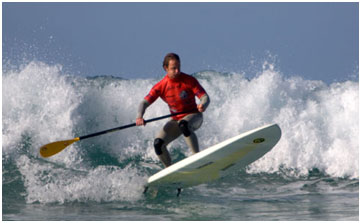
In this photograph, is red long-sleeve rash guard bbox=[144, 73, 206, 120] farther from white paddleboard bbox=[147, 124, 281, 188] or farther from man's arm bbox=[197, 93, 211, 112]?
white paddleboard bbox=[147, 124, 281, 188]

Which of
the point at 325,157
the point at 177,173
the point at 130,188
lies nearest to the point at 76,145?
the point at 130,188

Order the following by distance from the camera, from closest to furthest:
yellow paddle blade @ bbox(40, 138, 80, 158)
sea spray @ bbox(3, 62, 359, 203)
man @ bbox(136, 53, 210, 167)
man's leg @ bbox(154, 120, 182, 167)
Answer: man @ bbox(136, 53, 210, 167), man's leg @ bbox(154, 120, 182, 167), yellow paddle blade @ bbox(40, 138, 80, 158), sea spray @ bbox(3, 62, 359, 203)

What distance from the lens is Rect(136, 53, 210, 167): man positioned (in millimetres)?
5449

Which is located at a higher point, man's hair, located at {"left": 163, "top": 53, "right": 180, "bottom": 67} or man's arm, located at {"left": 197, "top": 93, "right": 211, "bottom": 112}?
man's hair, located at {"left": 163, "top": 53, "right": 180, "bottom": 67}

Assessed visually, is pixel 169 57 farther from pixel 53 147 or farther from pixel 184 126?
pixel 53 147

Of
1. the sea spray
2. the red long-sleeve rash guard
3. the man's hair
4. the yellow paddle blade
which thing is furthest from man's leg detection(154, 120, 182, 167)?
the sea spray

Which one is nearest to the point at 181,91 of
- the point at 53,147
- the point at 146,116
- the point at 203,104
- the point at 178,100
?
the point at 178,100

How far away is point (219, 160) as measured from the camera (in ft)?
18.4

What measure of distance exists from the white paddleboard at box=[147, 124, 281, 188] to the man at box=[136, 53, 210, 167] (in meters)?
0.22

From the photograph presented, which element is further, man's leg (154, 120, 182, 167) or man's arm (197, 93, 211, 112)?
man's leg (154, 120, 182, 167)

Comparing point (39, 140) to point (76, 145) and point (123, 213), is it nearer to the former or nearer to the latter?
point (76, 145)

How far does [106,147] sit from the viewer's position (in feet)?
31.6

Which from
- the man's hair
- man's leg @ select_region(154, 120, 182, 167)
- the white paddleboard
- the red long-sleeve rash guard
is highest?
the man's hair

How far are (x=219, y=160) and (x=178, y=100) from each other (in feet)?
2.58
